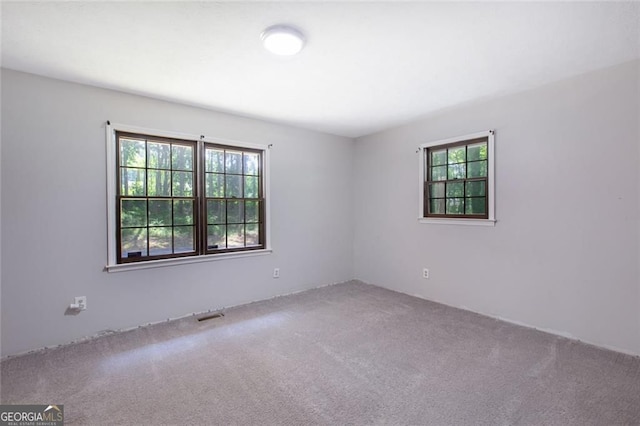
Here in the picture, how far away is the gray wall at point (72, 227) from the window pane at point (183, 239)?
0.72ft

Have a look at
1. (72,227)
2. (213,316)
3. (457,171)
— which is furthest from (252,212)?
(457,171)

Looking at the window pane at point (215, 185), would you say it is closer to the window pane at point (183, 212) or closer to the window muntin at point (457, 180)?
the window pane at point (183, 212)

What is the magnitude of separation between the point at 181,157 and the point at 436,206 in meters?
3.28

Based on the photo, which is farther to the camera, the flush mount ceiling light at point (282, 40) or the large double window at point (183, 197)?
the large double window at point (183, 197)

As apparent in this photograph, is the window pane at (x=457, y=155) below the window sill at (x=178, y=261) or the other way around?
the other way around

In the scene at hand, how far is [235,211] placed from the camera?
388 cm

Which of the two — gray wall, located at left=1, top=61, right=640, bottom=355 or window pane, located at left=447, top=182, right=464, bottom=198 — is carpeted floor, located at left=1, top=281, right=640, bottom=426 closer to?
gray wall, located at left=1, top=61, right=640, bottom=355

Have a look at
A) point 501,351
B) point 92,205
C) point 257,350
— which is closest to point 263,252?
point 257,350

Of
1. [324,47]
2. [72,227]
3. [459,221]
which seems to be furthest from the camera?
[459,221]

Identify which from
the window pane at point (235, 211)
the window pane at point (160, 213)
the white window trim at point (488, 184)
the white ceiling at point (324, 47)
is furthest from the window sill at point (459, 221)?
the window pane at point (160, 213)

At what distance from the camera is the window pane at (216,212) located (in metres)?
3.66

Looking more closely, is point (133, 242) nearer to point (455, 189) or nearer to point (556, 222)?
point (455, 189)

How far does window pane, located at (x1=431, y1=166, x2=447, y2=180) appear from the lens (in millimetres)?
3898

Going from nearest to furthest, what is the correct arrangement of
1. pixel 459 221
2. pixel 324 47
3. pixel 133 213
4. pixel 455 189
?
pixel 324 47 < pixel 133 213 < pixel 459 221 < pixel 455 189
